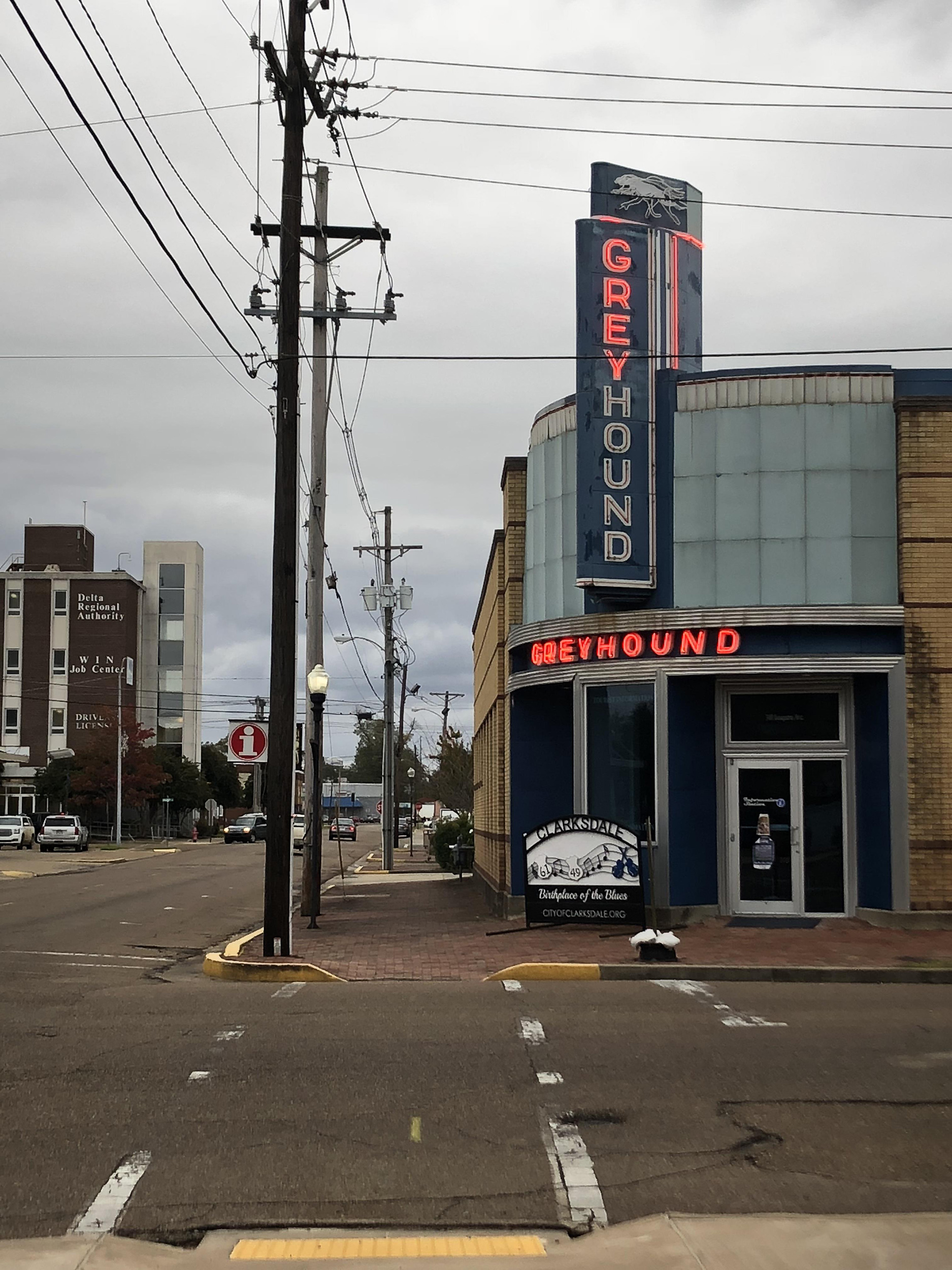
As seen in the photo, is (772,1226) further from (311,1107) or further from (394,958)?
(394,958)

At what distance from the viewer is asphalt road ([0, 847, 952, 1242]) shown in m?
6.28

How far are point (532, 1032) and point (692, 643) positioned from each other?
854 centimetres

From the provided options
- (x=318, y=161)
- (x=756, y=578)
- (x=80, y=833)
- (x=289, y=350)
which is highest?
(x=318, y=161)

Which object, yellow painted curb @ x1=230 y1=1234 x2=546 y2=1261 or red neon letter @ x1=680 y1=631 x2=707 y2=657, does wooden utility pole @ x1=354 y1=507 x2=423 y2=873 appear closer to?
red neon letter @ x1=680 y1=631 x2=707 y2=657

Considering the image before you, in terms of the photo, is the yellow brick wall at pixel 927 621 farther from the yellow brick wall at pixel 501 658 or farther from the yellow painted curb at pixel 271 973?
the yellow painted curb at pixel 271 973

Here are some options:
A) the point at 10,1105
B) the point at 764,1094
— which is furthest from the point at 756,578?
the point at 10,1105

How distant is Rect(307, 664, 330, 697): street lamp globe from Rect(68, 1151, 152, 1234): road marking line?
44.1 ft

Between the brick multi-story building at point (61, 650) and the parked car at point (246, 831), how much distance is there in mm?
18017

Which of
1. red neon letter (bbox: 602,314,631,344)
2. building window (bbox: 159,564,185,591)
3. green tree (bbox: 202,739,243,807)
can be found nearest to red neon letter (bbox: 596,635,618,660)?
red neon letter (bbox: 602,314,631,344)

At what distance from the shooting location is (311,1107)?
7902 mm

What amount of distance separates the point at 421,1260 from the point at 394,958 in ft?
35.5

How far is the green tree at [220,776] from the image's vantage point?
95.2 m

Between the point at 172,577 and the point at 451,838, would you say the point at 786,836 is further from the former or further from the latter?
the point at 172,577

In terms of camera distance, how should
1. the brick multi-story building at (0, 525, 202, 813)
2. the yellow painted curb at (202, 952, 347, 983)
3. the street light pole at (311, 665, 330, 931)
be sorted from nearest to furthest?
the yellow painted curb at (202, 952, 347, 983) < the street light pole at (311, 665, 330, 931) < the brick multi-story building at (0, 525, 202, 813)
